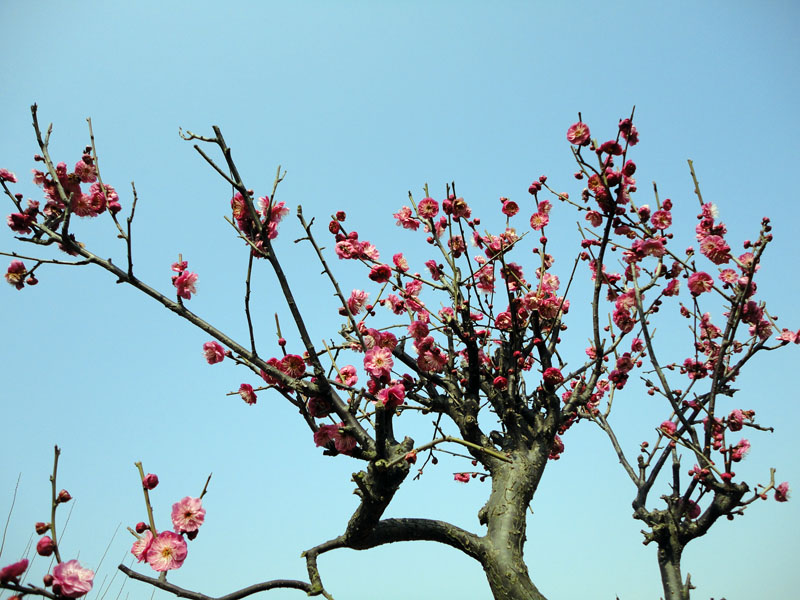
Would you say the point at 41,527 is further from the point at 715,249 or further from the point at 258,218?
the point at 715,249

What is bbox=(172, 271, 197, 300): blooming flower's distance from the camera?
9.71 ft

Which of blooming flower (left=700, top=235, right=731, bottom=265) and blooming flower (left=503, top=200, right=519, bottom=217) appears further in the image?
blooming flower (left=503, top=200, right=519, bottom=217)

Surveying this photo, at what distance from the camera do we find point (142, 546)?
2.27 meters

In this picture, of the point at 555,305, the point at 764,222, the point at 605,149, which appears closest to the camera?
the point at 605,149

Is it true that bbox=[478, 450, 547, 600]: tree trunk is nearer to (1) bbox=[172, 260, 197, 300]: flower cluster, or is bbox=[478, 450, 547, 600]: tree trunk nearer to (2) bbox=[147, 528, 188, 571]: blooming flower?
(2) bbox=[147, 528, 188, 571]: blooming flower

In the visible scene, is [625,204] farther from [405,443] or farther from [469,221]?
[405,443]

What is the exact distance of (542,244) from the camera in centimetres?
411

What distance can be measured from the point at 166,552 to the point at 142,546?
10 cm

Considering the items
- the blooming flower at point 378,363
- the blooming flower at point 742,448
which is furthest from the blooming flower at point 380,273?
the blooming flower at point 742,448

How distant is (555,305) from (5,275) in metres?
3.60

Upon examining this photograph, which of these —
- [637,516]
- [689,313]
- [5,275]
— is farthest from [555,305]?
[5,275]

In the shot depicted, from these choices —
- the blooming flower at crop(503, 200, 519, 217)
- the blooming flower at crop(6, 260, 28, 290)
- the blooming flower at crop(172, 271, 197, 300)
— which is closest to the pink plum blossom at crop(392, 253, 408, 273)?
the blooming flower at crop(503, 200, 519, 217)

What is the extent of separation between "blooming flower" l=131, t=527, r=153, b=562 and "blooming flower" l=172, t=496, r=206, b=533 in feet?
0.38

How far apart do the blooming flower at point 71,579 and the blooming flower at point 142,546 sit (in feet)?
1.39
